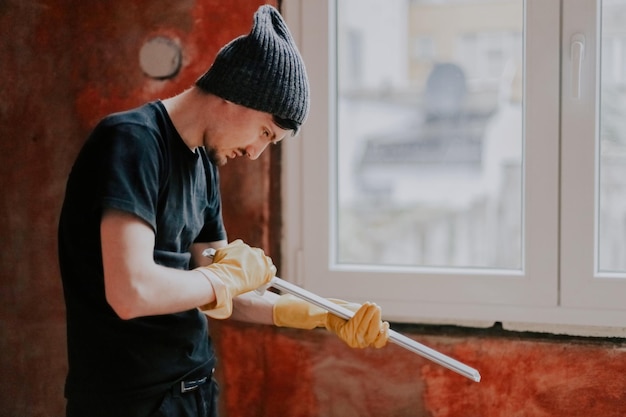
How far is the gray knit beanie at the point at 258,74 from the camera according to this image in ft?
4.03

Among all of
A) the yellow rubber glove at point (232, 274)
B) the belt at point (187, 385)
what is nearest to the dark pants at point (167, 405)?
the belt at point (187, 385)

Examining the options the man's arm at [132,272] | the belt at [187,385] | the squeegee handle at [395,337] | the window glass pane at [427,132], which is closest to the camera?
the man's arm at [132,272]

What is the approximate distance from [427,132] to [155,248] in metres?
1.64

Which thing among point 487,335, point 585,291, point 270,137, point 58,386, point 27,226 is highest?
point 270,137

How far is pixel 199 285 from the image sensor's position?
124cm

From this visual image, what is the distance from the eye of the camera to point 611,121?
1810 mm

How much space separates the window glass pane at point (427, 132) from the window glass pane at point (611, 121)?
253 mm

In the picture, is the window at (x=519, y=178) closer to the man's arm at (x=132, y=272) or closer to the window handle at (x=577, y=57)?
the window handle at (x=577, y=57)

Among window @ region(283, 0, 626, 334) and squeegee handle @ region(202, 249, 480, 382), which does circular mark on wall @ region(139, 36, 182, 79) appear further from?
squeegee handle @ region(202, 249, 480, 382)

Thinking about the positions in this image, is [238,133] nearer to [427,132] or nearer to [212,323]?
[212,323]

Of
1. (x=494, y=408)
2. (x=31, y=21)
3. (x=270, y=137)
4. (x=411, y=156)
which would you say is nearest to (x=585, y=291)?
(x=494, y=408)

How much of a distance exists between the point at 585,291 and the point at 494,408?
0.39 m

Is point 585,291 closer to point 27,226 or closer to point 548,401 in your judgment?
point 548,401

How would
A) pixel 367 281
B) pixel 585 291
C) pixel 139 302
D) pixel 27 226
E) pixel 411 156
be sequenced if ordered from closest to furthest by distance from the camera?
pixel 139 302
pixel 585 291
pixel 367 281
pixel 27 226
pixel 411 156
